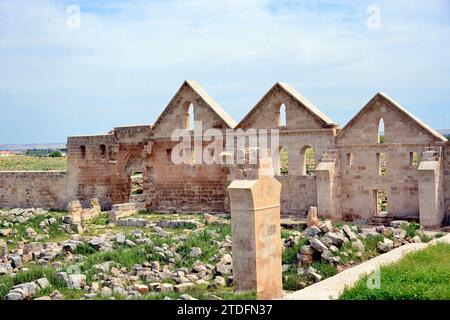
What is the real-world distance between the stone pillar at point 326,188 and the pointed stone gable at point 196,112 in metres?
4.87

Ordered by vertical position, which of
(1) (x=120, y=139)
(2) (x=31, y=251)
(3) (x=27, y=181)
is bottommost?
(2) (x=31, y=251)

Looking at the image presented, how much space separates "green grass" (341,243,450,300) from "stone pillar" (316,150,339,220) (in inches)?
330

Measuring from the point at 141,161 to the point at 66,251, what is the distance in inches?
435

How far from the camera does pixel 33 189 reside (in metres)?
30.7

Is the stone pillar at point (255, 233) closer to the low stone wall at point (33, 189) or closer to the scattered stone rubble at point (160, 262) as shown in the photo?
the scattered stone rubble at point (160, 262)

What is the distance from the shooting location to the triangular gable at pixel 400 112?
1983 centimetres

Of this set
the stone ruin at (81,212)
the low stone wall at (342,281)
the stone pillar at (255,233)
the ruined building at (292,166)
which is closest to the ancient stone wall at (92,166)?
the ruined building at (292,166)

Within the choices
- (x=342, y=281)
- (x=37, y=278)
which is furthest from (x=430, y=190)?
(x=37, y=278)

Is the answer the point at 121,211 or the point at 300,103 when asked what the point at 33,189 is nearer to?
the point at 121,211

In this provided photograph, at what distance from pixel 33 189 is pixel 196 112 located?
1095cm

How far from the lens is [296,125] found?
22844 mm

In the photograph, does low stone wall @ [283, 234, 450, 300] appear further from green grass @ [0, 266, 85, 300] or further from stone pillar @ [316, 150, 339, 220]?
stone pillar @ [316, 150, 339, 220]
